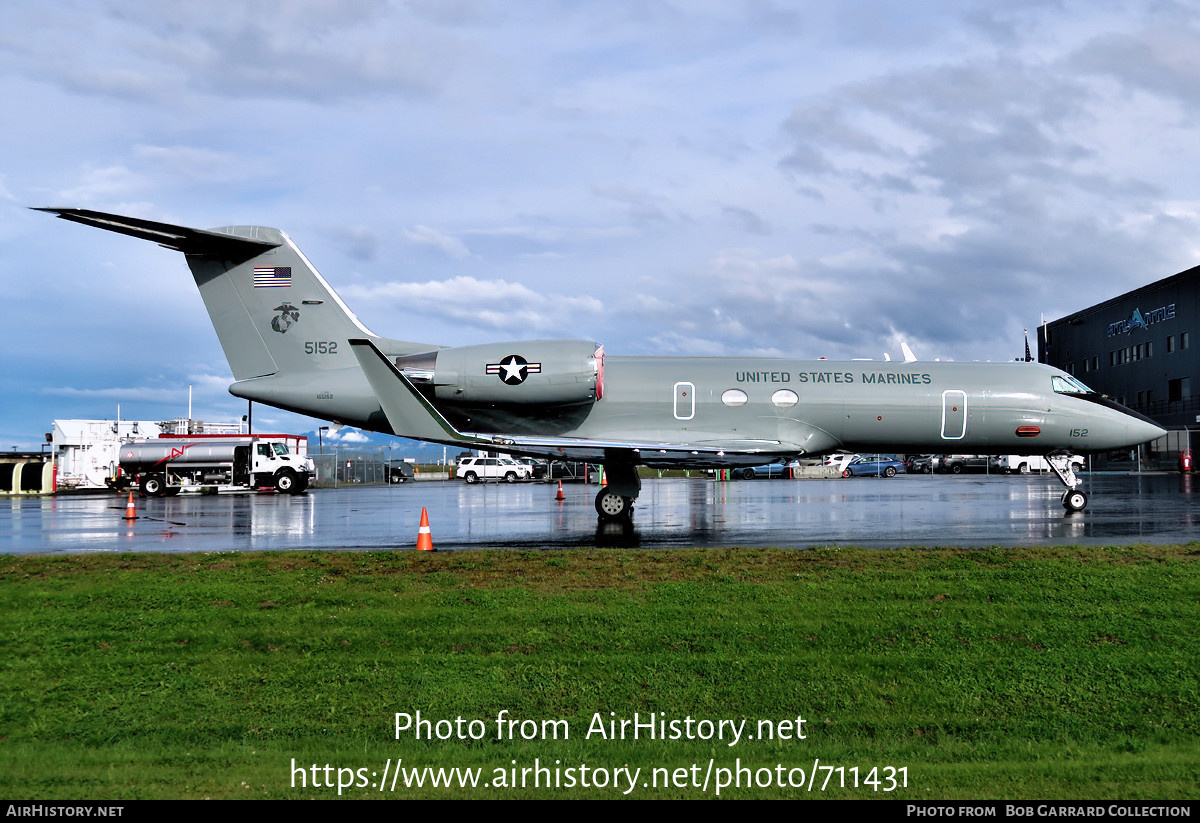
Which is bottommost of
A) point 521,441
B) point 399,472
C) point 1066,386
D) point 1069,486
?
point 399,472

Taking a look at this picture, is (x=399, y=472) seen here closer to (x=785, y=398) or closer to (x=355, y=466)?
(x=355, y=466)

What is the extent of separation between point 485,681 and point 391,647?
3.82ft

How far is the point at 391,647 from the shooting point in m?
7.45

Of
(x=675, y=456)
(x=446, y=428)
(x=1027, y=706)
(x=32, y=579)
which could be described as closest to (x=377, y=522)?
(x=446, y=428)

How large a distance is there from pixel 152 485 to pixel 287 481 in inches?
215

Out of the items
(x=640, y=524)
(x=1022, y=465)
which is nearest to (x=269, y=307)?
(x=640, y=524)

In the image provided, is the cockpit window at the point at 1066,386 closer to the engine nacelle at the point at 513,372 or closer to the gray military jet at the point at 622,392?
the gray military jet at the point at 622,392

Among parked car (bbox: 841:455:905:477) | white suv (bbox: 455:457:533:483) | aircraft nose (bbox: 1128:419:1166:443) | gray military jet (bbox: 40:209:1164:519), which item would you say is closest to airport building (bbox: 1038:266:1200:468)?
parked car (bbox: 841:455:905:477)

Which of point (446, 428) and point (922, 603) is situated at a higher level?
point (446, 428)

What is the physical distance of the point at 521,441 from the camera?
16.1 meters

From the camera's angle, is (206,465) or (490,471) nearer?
(206,465)

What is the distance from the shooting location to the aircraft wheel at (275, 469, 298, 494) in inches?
1478

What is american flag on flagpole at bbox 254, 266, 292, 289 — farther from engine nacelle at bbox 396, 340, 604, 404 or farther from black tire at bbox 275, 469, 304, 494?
black tire at bbox 275, 469, 304, 494
